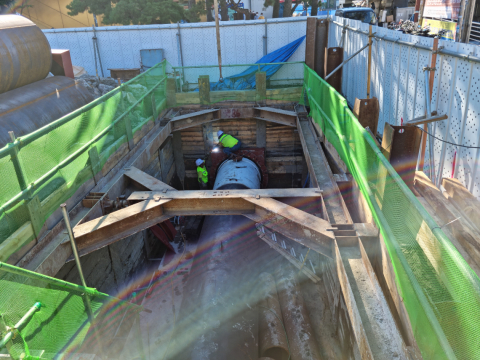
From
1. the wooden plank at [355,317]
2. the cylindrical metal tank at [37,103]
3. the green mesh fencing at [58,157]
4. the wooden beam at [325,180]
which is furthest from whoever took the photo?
the cylindrical metal tank at [37,103]

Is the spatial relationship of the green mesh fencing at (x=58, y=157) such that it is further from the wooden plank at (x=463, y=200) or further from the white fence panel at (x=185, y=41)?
the white fence panel at (x=185, y=41)

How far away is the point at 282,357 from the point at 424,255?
3487 mm

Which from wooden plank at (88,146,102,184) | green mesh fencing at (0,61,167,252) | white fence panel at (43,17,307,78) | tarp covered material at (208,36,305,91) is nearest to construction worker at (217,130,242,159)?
tarp covered material at (208,36,305,91)

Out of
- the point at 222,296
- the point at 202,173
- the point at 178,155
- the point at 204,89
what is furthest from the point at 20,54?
the point at 222,296

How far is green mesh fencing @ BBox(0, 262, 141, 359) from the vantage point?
306 centimetres

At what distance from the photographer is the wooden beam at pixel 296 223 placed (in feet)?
19.2

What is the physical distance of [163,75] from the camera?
13.0m

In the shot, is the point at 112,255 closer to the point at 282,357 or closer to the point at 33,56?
the point at 282,357

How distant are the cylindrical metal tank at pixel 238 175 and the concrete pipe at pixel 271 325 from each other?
141 inches

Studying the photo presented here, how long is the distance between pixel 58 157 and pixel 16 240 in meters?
1.60

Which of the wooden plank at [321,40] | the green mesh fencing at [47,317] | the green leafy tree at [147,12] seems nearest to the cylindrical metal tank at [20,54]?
the green mesh fencing at [47,317]

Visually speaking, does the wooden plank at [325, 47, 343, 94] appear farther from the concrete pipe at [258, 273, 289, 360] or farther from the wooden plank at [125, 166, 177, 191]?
the concrete pipe at [258, 273, 289, 360]

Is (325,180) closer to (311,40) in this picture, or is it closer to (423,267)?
(423,267)

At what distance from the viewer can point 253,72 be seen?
16.0 meters
